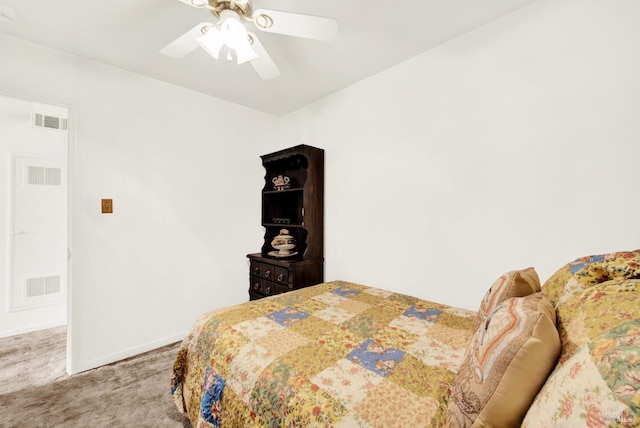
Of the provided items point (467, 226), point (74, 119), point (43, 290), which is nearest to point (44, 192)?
point (43, 290)

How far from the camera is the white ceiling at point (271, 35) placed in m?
1.62

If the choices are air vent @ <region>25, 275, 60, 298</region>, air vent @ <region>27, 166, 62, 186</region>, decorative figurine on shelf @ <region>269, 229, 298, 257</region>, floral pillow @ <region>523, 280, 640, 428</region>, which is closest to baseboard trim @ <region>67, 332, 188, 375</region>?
decorative figurine on shelf @ <region>269, 229, 298, 257</region>

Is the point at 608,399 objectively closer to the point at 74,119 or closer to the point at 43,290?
the point at 74,119

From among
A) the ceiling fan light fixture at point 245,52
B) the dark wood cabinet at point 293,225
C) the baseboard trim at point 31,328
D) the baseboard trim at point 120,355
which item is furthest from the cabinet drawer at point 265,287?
the baseboard trim at point 31,328

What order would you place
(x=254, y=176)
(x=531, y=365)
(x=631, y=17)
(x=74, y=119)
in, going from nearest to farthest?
(x=531, y=365)
(x=631, y=17)
(x=74, y=119)
(x=254, y=176)

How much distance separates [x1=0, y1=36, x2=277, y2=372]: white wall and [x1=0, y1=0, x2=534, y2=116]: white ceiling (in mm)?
232

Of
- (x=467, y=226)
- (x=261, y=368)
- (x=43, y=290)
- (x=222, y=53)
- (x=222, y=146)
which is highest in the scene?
(x=222, y=53)

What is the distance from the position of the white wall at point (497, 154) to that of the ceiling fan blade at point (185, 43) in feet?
4.73

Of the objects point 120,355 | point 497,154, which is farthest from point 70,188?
point 497,154

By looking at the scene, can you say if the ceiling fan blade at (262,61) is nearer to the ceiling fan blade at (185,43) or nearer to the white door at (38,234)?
the ceiling fan blade at (185,43)

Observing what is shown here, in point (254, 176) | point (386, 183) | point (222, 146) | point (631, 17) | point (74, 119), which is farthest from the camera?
point (254, 176)

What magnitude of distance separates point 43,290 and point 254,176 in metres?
2.67

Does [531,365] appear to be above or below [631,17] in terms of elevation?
below

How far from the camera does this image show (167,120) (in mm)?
2562
